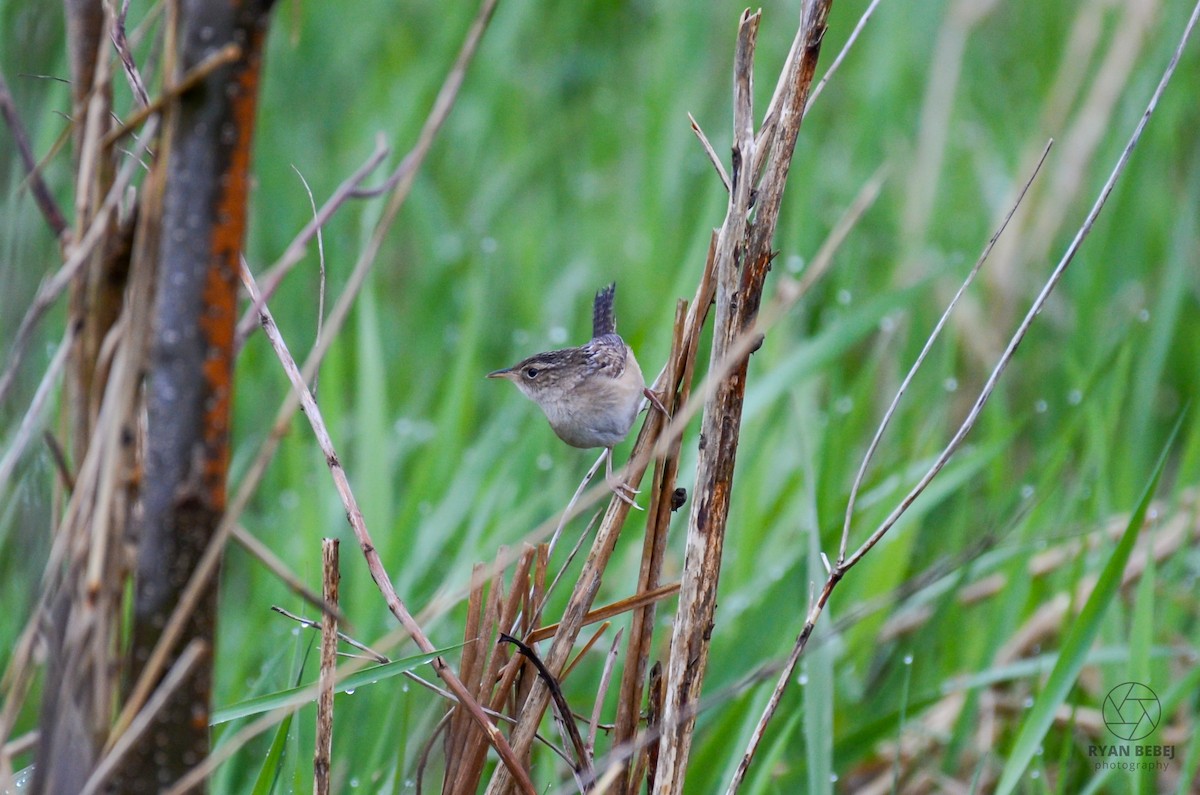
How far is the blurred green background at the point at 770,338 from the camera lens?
2.34 metres

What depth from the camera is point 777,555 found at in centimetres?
330

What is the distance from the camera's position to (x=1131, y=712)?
95.0 inches

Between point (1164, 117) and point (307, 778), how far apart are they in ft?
12.6

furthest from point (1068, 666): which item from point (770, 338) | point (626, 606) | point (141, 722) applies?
point (770, 338)

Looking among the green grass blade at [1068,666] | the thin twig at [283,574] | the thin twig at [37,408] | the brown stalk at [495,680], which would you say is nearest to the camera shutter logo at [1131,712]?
the green grass blade at [1068,666]

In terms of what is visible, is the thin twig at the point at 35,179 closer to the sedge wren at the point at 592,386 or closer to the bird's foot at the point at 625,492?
the bird's foot at the point at 625,492

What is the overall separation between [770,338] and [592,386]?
1.30 metres

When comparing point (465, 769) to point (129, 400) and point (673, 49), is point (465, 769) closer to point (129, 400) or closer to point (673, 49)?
point (129, 400)

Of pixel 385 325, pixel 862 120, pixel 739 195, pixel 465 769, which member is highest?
pixel 862 120

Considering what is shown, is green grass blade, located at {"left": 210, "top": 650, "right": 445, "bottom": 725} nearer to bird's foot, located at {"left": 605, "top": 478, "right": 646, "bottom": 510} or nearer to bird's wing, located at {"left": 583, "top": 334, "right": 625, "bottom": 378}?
bird's foot, located at {"left": 605, "top": 478, "right": 646, "bottom": 510}

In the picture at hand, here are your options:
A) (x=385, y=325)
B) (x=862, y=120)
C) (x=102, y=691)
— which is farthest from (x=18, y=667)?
(x=862, y=120)

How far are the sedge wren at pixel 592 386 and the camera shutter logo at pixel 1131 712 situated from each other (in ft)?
3.85

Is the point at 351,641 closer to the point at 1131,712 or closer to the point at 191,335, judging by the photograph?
the point at 191,335

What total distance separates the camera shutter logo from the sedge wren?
1.17 metres
